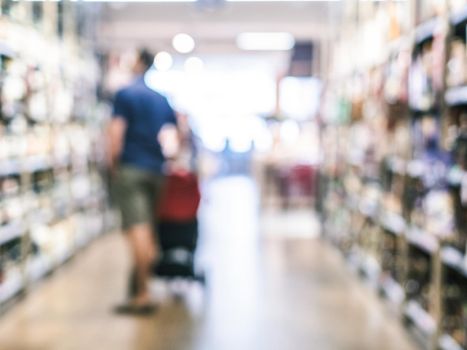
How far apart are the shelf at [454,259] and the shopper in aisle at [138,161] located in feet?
6.82

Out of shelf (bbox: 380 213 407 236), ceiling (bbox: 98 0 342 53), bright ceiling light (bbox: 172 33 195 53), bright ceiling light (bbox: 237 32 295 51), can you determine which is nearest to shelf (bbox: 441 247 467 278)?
shelf (bbox: 380 213 407 236)

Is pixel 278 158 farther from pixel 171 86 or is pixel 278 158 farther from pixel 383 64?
pixel 171 86

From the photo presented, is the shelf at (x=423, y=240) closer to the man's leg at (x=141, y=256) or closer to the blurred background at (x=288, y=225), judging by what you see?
the blurred background at (x=288, y=225)

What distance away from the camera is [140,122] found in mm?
5609

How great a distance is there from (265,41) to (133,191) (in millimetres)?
10597

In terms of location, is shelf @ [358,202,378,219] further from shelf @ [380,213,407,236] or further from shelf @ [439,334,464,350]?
shelf @ [439,334,464,350]

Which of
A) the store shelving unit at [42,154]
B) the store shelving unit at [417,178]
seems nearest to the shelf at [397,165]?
the store shelving unit at [417,178]

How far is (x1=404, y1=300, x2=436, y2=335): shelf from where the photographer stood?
451cm

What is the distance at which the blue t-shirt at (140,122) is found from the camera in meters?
5.59

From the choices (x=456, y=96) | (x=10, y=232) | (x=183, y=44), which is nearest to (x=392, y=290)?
(x=456, y=96)

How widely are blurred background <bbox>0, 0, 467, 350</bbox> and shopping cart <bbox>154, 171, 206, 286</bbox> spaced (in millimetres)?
133

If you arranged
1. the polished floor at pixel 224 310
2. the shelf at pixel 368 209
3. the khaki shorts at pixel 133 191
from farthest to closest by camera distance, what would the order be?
the shelf at pixel 368 209, the khaki shorts at pixel 133 191, the polished floor at pixel 224 310

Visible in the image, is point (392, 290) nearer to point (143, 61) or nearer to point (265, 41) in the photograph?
point (143, 61)

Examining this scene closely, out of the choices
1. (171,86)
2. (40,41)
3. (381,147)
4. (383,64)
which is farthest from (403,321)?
(171,86)
